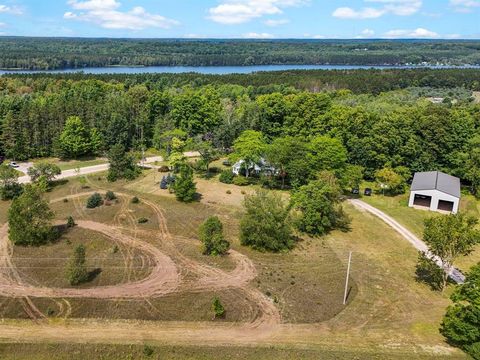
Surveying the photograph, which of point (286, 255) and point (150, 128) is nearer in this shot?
point (286, 255)

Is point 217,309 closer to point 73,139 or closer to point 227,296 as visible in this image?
point 227,296

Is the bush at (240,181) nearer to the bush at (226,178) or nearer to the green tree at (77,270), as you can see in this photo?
the bush at (226,178)

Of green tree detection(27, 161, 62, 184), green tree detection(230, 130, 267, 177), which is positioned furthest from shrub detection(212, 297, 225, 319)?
green tree detection(27, 161, 62, 184)

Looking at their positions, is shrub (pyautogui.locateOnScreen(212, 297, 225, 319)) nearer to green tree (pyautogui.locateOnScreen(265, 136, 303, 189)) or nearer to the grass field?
the grass field

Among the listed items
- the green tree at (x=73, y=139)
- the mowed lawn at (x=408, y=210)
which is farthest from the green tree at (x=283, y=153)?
the green tree at (x=73, y=139)

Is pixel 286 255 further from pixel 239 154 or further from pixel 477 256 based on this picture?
pixel 239 154

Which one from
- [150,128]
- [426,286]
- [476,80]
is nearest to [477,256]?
[426,286]
